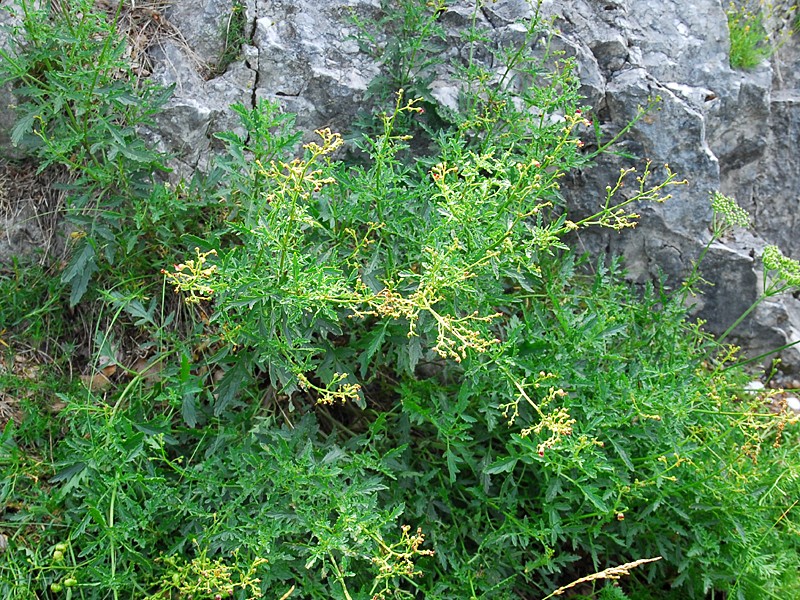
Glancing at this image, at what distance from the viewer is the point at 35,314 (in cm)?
342

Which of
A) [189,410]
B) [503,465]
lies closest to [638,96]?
[503,465]

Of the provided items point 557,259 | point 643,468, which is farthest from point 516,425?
point 557,259

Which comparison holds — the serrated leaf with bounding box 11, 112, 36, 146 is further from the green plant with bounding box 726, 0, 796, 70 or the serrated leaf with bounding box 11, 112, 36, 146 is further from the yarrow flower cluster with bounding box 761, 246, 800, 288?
the green plant with bounding box 726, 0, 796, 70

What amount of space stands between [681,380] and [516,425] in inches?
30.1

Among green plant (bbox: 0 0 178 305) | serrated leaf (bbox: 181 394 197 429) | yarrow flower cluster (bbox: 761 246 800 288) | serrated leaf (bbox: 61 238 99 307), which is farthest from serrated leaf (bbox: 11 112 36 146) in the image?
yarrow flower cluster (bbox: 761 246 800 288)

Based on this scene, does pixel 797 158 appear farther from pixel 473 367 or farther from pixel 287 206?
pixel 287 206

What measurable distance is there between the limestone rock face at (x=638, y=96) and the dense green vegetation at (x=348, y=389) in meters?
0.34

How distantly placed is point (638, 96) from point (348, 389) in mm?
2749

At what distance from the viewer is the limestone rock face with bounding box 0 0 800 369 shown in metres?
3.86

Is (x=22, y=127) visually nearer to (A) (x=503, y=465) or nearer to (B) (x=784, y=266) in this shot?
(A) (x=503, y=465)

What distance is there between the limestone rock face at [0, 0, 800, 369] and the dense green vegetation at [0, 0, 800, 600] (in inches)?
13.4

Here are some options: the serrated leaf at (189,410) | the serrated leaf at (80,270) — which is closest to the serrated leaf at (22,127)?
the serrated leaf at (80,270)

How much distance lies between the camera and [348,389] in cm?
245

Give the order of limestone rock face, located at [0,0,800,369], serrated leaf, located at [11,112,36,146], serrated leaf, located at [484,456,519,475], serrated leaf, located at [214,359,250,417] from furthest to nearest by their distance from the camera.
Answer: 1. limestone rock face, located at [0,0,800,369]
2. serrated leaf, located at [11,112,36,146]
3. serrated leaf, located at [484,456,519,475]
4. serrated leaf, located at [214,359,250,417]
